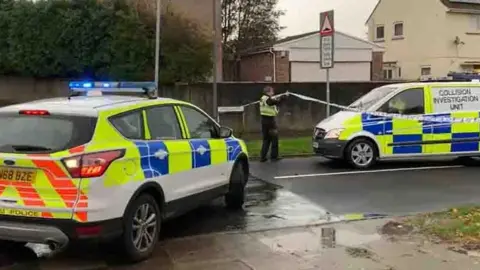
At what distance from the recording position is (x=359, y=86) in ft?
71.1

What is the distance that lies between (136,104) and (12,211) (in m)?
1.63

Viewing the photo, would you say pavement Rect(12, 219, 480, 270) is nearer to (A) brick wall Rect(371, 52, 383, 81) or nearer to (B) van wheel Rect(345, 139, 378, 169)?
(B) van wheel Rect(345, 139, 378, 169)

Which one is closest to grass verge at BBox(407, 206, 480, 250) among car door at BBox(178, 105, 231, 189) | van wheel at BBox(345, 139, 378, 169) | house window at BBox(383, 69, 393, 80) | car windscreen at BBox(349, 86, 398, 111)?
car door at BBox(178, 105, 231, 189)

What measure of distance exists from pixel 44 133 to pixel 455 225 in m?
4.51

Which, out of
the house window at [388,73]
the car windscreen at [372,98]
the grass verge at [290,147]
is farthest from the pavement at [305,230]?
the house window at [388,73]

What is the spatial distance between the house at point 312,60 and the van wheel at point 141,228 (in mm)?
26389

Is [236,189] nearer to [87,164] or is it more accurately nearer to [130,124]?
[130,124]

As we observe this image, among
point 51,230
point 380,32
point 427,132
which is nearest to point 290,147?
point 427,132

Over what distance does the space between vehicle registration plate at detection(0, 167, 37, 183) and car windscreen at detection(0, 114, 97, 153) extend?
0.56ft

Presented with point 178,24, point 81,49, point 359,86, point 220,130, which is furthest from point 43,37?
point 220,130

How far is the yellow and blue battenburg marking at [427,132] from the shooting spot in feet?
39.6

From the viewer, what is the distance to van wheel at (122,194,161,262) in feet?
18.9

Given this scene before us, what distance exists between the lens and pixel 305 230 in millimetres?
7102

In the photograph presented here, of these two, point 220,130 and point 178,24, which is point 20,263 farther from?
point 178,24
